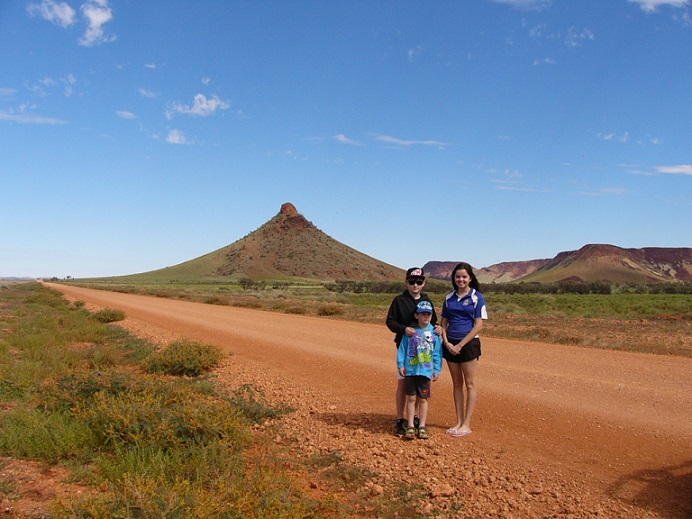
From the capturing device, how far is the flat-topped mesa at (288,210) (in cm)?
16362

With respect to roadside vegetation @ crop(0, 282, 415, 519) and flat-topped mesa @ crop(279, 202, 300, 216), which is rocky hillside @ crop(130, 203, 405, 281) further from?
roadside vegetation @ crop(0, 282, 415, 519)

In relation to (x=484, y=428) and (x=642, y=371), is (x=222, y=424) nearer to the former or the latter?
(x=484, y=428)

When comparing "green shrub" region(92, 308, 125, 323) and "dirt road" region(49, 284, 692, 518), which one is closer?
"dirt road" region(49, 284, 692, 518)

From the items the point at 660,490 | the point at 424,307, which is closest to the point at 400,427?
the point at 424,307

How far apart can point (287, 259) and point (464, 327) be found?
138 meters

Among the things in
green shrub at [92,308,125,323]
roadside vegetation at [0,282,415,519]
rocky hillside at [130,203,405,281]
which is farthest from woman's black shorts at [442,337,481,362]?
rocky hillside at [130,203,405,281]

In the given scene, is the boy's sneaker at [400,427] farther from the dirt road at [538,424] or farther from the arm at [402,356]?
the arm at [402,356]

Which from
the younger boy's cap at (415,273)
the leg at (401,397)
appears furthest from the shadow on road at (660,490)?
the younger boy's cap at (415,273)

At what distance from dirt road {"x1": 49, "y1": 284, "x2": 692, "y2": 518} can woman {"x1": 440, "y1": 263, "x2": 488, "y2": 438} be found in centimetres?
70

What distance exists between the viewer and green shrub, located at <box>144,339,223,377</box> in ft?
36.8

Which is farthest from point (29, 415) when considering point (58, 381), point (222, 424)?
point (222, 424)

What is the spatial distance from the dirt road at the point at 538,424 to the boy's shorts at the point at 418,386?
56cm

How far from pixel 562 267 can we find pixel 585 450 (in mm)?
186013

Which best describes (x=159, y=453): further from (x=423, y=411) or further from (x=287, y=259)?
(x=287, y=259)
